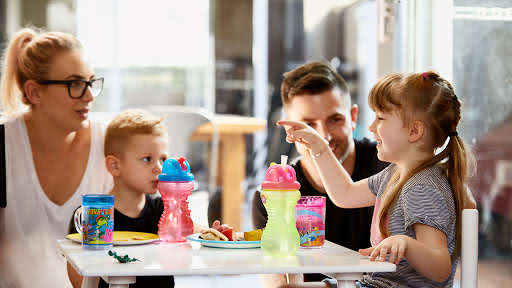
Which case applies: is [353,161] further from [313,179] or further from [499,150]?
[499,150]

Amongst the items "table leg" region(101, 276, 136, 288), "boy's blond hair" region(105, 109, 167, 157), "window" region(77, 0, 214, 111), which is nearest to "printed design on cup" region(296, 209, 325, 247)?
"table leg" region(101, 276, 136, 288)

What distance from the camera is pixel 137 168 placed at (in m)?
1.59

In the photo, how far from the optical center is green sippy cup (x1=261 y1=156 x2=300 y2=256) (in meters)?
1.13

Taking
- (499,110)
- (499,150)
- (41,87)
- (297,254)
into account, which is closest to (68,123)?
(41,87)

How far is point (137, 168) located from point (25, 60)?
1.94ft

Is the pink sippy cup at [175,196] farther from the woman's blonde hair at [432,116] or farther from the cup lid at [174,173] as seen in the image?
the woman's blonde hair at [432,116]

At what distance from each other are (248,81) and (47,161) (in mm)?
3208

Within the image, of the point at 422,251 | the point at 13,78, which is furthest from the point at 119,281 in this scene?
the point at 13,78

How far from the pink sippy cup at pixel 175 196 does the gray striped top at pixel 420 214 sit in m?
0.38

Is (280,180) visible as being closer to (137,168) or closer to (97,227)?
(97,227)

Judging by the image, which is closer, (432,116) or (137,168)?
(432,116)

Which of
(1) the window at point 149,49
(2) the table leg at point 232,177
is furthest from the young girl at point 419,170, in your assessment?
(1) the window at point 149,49

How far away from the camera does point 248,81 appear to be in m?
5.04

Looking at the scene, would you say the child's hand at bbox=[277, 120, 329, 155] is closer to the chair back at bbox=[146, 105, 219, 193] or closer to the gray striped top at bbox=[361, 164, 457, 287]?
the gray striped top at bbox=[361, 164, 457, 287]
